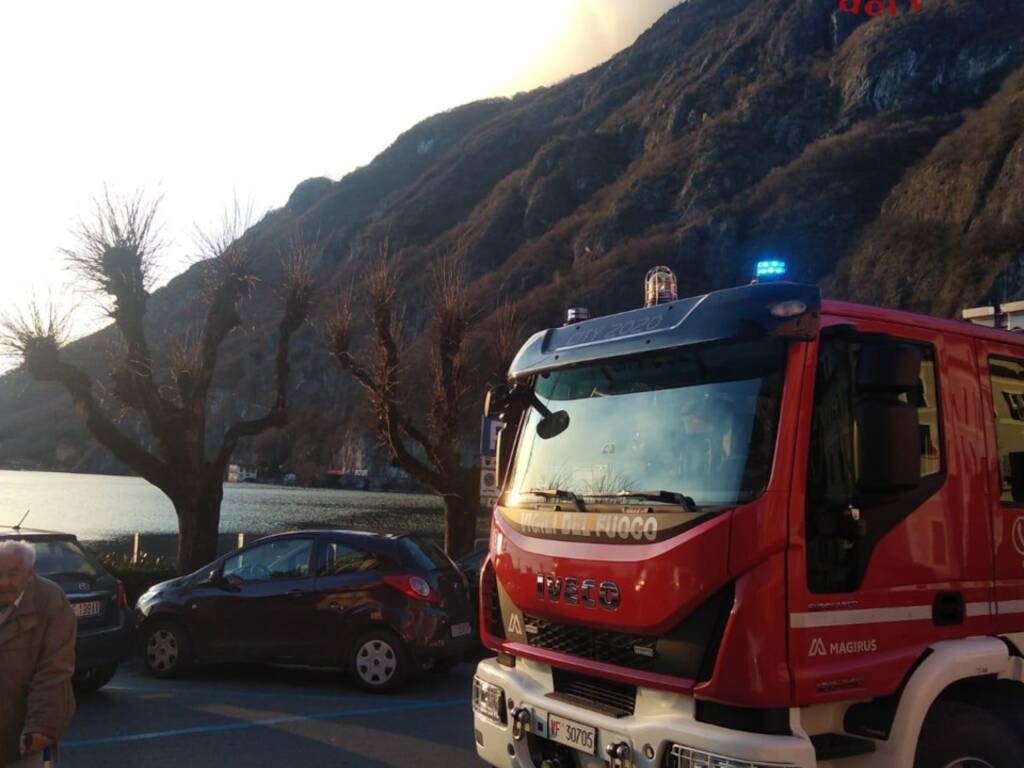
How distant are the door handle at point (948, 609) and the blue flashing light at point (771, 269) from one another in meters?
1.98

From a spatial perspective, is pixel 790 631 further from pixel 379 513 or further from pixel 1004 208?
pixel 1004 208

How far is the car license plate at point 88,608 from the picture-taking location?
889cm

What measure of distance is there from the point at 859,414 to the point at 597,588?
4.64 ft

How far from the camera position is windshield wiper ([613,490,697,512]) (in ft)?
13.5

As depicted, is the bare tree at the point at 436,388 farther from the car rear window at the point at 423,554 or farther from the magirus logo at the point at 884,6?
the magirus logo at the point at 884,6

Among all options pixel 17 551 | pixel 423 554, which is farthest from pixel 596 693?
pixel 423 554

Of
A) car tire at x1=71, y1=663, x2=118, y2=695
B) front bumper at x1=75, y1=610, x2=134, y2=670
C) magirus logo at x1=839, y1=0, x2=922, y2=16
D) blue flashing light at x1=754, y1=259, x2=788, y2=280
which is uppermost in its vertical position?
magirus logo at x1=839, y1=0, x2=922, y2=16

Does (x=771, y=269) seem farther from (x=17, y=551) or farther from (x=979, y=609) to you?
(x=17, y=551)

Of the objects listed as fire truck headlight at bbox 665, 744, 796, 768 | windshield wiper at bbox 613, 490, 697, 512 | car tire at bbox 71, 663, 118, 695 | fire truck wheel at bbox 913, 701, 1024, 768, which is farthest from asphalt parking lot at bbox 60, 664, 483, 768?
fire truck wheel at bbox 913, 701, 1024, 768

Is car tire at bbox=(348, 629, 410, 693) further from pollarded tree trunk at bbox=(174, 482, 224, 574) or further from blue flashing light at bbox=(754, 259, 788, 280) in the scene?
pollarded tree trunk at bbox=(174, 482, 224, 574)

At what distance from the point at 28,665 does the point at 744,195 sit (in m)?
113

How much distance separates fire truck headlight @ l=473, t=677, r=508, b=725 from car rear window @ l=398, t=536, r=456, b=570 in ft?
15.4

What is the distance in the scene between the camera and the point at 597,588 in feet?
14.3

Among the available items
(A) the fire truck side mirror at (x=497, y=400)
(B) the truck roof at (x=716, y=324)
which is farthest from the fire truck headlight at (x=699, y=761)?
(A) the fire truck side mirror at (x=497, y=400)
